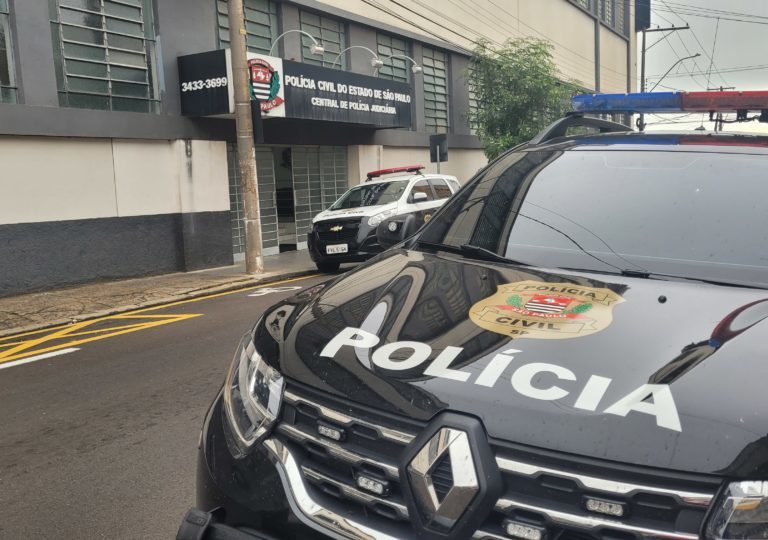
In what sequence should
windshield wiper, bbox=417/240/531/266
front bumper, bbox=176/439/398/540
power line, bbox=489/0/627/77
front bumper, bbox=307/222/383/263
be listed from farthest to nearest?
1. power line, bbox=489/0/627/77
2. front bumper, bbox=307/222/383/263
3. windshield wiper, bbox=417/240/531/266
4. front bumper, bbox=176/439/398/540

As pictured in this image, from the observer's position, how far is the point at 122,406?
4.85 metres

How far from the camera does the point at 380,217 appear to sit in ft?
40.3

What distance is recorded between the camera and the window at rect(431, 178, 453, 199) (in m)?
13.7

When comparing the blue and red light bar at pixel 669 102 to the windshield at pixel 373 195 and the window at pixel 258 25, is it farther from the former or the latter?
the window at pixel 258 25

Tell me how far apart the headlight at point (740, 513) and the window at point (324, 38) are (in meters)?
17.1

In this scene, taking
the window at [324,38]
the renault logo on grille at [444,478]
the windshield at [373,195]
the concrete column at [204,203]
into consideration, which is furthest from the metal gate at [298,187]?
the renault logo on grille at [444,478]

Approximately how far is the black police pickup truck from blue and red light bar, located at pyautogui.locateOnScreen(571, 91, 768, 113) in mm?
1880

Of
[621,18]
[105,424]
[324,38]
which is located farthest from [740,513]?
[621,18]

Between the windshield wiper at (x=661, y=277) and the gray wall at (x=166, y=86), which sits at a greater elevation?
the gray wall at (x=166, y=86)

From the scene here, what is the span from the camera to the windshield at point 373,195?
12.9m

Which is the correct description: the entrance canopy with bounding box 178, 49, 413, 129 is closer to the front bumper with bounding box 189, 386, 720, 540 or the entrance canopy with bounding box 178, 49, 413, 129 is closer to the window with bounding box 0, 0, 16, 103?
the window with bounding box 0, 0, 16, 103

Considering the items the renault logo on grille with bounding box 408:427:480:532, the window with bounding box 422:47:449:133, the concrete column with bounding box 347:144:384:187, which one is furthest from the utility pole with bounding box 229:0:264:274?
the window with bounding box 422:47:449:133

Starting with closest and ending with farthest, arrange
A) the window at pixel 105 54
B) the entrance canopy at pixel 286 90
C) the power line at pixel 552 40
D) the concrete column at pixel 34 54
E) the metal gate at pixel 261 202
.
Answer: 1. the concrete column at pixel 34 54
2. the window at pixel 105 54
3. the entrance canopy at pixel 286 90
4. the metal gate at pixel 261 202
5. the power line at pixel 552 40

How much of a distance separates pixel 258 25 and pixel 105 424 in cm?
1318
